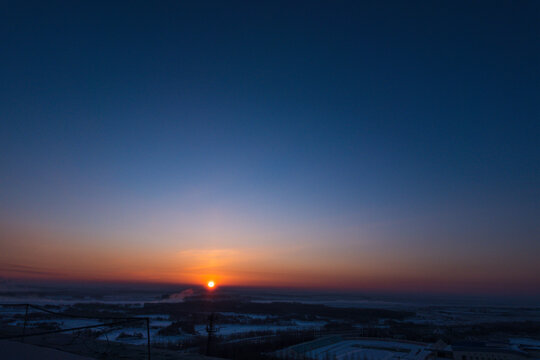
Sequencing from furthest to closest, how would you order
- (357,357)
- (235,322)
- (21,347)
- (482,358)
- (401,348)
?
(235,322) < (401,348) < (357,357) < (482,358) < (21,347)

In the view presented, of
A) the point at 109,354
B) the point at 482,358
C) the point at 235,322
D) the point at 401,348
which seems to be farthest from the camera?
the point at 235,322

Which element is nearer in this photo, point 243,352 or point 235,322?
point 243,352

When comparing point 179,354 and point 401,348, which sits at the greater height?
point 179,354

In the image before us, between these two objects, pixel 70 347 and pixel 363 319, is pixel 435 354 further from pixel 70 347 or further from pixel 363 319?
pixel 363 319

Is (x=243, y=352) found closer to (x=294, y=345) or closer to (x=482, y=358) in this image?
(x=294, y=345)

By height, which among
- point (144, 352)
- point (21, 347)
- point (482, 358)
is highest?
point (21, 347)

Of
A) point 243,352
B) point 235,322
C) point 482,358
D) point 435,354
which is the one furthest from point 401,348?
point 235,322
